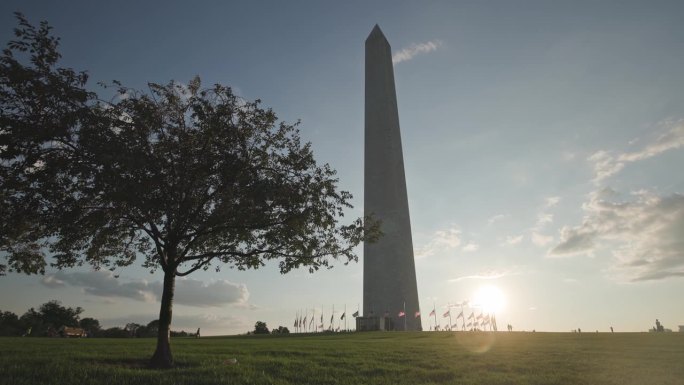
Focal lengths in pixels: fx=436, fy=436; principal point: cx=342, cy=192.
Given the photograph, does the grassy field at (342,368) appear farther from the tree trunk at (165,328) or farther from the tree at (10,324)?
the tree at (10,324)

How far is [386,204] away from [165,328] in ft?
122

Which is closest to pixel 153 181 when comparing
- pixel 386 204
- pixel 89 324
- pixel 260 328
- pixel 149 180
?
pixel 149 180

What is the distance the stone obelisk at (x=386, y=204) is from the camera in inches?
1902

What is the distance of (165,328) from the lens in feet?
48.0

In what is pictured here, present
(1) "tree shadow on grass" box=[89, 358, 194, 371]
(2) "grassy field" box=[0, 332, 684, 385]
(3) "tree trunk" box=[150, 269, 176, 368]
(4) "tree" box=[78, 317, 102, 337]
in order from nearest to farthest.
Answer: (2) "grassy field" box=[0, 332, 684, 385], (1) "tree shadow on grass" box=[89, 358, 194, 371], (3) "tree trunk" box=[150, 269, 176, 368], (4) "tree" box=[78, 317, 102, 337]

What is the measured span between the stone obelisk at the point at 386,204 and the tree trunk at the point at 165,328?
3437 centimetres

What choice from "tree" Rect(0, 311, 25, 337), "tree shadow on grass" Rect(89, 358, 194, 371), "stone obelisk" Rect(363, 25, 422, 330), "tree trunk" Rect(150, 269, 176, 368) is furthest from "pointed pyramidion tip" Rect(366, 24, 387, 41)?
"tree" Rect(0, 311, 25, 337)

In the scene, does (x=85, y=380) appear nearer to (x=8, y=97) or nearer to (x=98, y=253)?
(x=98, y=253)

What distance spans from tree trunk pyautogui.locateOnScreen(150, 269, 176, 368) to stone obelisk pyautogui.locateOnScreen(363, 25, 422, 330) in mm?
34374

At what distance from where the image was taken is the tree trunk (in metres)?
14.1

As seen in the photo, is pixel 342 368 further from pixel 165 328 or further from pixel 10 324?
pixel 10 324

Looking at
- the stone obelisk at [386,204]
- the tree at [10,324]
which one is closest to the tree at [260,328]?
the stone obelisk at [386,204]

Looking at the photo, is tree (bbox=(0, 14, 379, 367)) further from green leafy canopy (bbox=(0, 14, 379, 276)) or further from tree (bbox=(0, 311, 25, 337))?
tree (bbox=(0, 311, 25, 337))

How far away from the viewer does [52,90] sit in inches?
495
